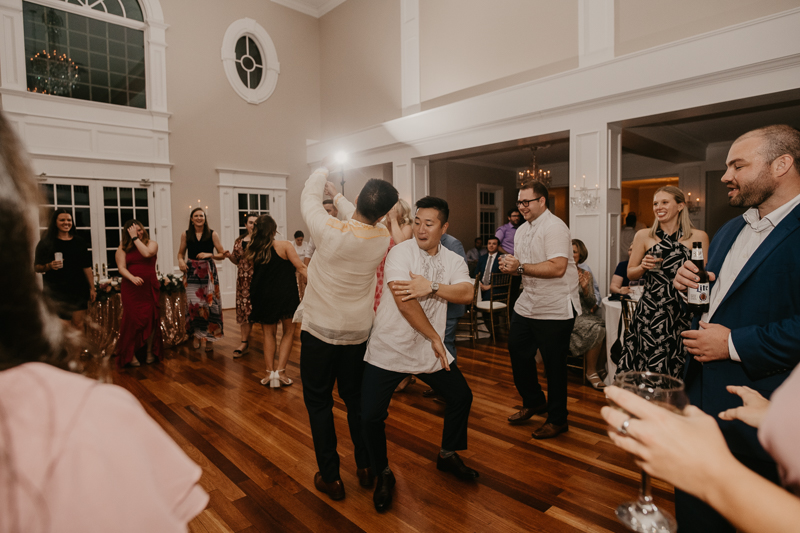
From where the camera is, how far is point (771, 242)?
1.40 metres

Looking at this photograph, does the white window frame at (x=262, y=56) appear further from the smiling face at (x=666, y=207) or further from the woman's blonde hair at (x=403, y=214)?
the smiling face at (x=666, y=207)

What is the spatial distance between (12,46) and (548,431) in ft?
31.1

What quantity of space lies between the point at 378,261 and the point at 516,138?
5116 millimetres

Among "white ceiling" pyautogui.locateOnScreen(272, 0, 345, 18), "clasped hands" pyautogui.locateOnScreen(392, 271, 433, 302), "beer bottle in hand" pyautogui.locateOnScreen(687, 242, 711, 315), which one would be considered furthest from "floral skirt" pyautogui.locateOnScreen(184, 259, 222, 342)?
"white ceiling" pyautogui.locateOnScreen(272, 0, 345, 18)

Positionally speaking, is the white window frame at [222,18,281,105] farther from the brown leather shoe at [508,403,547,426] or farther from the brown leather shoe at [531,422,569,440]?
the brown leather shoe at [531,422,569,440]

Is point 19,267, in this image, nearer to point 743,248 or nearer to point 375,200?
point 375,200

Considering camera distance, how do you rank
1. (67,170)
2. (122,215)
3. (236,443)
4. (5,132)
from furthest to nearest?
(122,215)
(67,170)
(236,443)
(5,132)

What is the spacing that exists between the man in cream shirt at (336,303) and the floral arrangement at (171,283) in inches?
155

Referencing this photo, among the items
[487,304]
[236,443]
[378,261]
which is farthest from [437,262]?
[487,304]

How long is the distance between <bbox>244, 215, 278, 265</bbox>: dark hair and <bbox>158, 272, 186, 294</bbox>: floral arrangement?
1.93 meters

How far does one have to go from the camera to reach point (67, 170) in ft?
24.4

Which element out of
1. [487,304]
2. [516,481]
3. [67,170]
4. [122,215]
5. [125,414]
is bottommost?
[516,481]

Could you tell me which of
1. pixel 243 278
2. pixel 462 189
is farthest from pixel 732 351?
pixel 462 189

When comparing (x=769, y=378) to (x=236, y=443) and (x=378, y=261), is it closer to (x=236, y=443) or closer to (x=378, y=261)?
(x=378, y=261)
